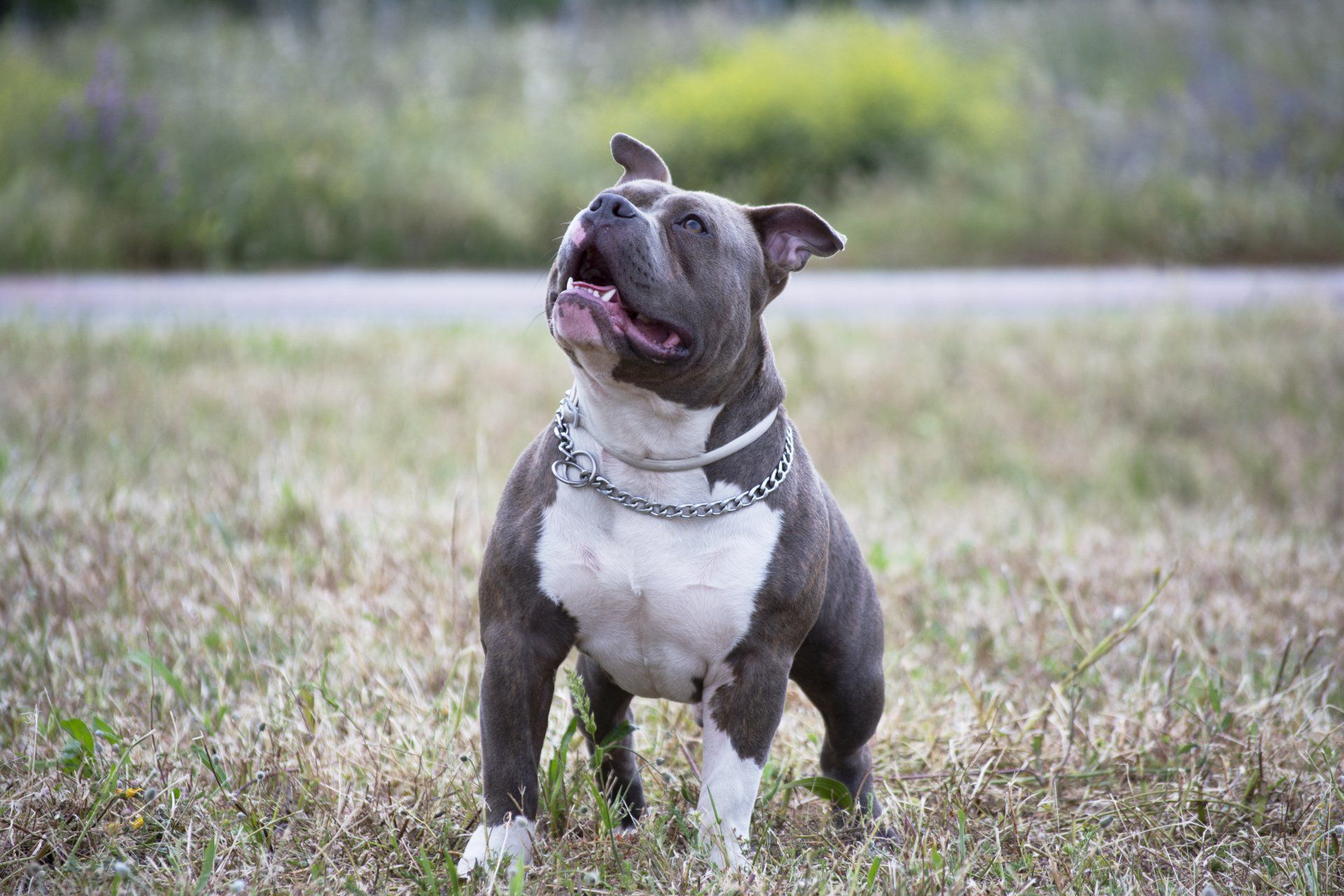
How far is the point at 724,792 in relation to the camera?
2.32m

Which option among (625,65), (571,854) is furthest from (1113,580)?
(625,65)

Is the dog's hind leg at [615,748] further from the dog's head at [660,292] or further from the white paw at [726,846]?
the dog's head at [660,292]

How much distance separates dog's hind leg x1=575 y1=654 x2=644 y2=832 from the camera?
2627 millimetres

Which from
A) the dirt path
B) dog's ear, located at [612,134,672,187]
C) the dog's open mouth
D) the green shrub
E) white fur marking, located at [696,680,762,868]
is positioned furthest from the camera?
the green shrub

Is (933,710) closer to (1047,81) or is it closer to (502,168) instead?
(502,168)

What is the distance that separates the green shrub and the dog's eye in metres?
9.36

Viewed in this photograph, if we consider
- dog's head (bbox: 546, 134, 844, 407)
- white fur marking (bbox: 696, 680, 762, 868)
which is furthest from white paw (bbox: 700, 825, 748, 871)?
→ dog's head (bbox: 546, 134, 844, 407)

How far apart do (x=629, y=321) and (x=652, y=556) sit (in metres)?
0.41

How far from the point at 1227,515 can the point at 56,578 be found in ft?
14.4

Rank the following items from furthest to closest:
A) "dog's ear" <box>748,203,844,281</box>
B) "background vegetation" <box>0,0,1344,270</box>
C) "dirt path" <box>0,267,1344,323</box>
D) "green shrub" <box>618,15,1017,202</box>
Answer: "green shrub" <box>618,15,1017,202</box> < "background vegetation" <box>0,0,1344,270</box> < "dirt path" <box>0,267,1344,323</box> < "dog's ear" <box>748,203,844,281</box>

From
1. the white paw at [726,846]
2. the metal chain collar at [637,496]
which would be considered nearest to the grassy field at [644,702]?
the white paw at [726,846]

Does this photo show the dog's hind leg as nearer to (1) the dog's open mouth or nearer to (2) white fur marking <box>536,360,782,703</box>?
(2) white fur marking <box>536,360,782,703</box>

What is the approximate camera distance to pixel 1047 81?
14.2m

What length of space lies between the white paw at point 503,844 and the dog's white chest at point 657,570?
345 mm
